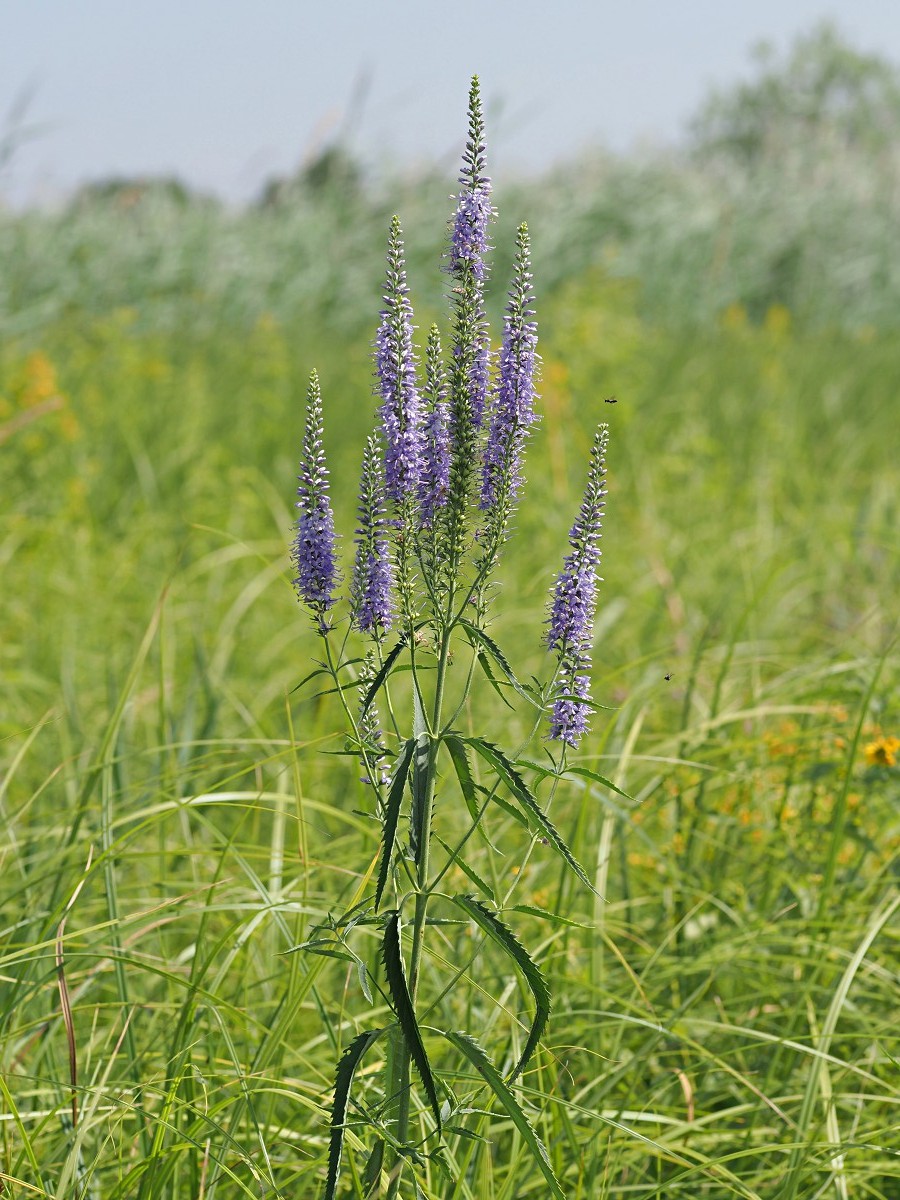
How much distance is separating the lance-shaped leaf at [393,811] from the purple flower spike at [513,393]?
39cm

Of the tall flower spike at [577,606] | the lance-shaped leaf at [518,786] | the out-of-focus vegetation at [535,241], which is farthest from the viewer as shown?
the out-of-focus vegetation at [535,241]

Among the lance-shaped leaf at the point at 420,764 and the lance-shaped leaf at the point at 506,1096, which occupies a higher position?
the lance-shaped leaf at the point at 420,764

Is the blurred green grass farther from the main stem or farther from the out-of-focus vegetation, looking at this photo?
the out-of-focus vegetation

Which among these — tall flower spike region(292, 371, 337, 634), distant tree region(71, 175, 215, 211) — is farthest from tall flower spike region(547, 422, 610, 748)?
distant tree region(71, 175, 215, 211)

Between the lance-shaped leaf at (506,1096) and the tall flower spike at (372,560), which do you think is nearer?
the lance-shaped leaf at (506,1096)

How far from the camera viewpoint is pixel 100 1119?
218cm

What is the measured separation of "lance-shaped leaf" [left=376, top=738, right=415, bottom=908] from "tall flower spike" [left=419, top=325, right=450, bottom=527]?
34 centimetres

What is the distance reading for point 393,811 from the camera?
1.51 meters

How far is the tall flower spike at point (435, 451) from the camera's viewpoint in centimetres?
173

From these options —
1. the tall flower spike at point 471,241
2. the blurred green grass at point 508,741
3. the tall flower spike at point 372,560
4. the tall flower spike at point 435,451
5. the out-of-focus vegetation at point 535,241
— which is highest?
the out-of-focus vegetation at point 535,241

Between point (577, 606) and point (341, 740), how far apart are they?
79.7 inches

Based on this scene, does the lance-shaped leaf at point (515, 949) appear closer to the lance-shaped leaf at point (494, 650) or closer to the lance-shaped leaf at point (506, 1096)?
the lance-shaped leaf at point (506, 1096)

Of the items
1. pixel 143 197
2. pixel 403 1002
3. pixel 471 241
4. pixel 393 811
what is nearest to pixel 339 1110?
pixel 403 1002

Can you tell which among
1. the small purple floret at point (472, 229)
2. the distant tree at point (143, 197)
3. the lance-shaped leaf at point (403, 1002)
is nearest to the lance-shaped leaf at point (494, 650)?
the lance-shaped leaf at point (403, 1002)
